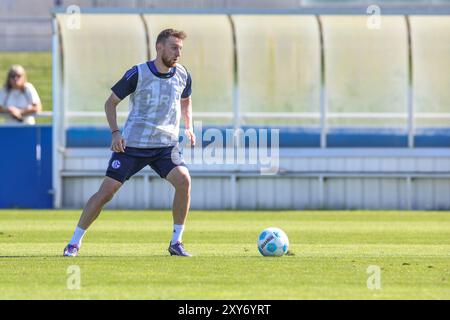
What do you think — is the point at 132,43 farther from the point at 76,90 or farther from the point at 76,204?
the point at 76,204

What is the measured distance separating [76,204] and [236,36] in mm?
4227

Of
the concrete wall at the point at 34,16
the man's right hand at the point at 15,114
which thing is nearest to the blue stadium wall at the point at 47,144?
the man's right hand at the point at 15,114

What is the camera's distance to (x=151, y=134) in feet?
41.8

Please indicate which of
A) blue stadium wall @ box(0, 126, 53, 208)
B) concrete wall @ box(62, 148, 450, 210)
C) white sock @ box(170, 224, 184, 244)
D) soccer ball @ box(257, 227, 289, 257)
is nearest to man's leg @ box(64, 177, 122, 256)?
white sock @ box(170, 224, 184, 244)

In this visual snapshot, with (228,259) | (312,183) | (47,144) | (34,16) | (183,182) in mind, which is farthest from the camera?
(34,16)

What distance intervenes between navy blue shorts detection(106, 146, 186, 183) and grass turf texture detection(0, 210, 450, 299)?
84 centimetres

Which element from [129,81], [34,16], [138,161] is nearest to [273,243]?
[138,161]

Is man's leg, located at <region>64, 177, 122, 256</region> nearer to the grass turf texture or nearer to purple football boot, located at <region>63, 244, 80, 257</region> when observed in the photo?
purple football boot, located at <region>63, 244, 80, 257</region>

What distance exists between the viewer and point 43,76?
3509 centimetres

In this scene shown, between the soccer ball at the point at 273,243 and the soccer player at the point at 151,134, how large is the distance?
2.65 feet

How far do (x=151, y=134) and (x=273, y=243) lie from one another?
1.67 meters

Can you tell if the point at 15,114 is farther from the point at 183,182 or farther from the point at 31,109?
the point at 183,182

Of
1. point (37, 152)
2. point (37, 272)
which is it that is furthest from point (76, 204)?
point (37, 272)

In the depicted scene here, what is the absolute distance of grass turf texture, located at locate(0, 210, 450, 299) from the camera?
976 centimetres
